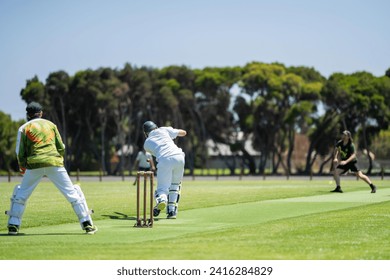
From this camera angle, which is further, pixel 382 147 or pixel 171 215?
pixel 382 147

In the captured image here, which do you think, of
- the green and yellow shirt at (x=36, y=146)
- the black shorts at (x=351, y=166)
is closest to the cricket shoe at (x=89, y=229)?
the green and yellow shirt at (x=36, y=146)

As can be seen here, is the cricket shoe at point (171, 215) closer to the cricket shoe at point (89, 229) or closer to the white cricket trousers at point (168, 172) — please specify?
the white cricket trousers at point (168, 172)

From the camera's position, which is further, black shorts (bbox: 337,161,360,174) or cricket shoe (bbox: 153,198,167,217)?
black shorts (bbox: 337,161,360,174)

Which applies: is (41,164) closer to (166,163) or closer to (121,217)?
(166,163)

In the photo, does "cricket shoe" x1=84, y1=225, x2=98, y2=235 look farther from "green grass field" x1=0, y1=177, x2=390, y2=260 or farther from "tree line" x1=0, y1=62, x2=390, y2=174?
"tree line" x1=0, y1=62, x2=390, y2=174

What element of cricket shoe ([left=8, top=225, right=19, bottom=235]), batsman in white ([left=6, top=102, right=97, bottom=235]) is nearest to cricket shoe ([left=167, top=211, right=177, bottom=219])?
batsman in white ([left=6, top=102, right=97, bottom=235])

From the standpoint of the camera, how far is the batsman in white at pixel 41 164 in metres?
13.5

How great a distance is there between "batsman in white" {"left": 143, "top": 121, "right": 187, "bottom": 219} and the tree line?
6000 cm

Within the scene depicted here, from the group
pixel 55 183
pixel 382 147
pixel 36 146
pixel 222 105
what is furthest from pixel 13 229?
pixel 382 147

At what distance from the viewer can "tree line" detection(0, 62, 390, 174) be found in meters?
78.0

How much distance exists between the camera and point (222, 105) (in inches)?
3226

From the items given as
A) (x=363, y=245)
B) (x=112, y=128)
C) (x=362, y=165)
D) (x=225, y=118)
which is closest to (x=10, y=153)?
(x=112, y=128)

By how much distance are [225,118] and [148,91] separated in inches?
315

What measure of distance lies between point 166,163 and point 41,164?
159 inches
